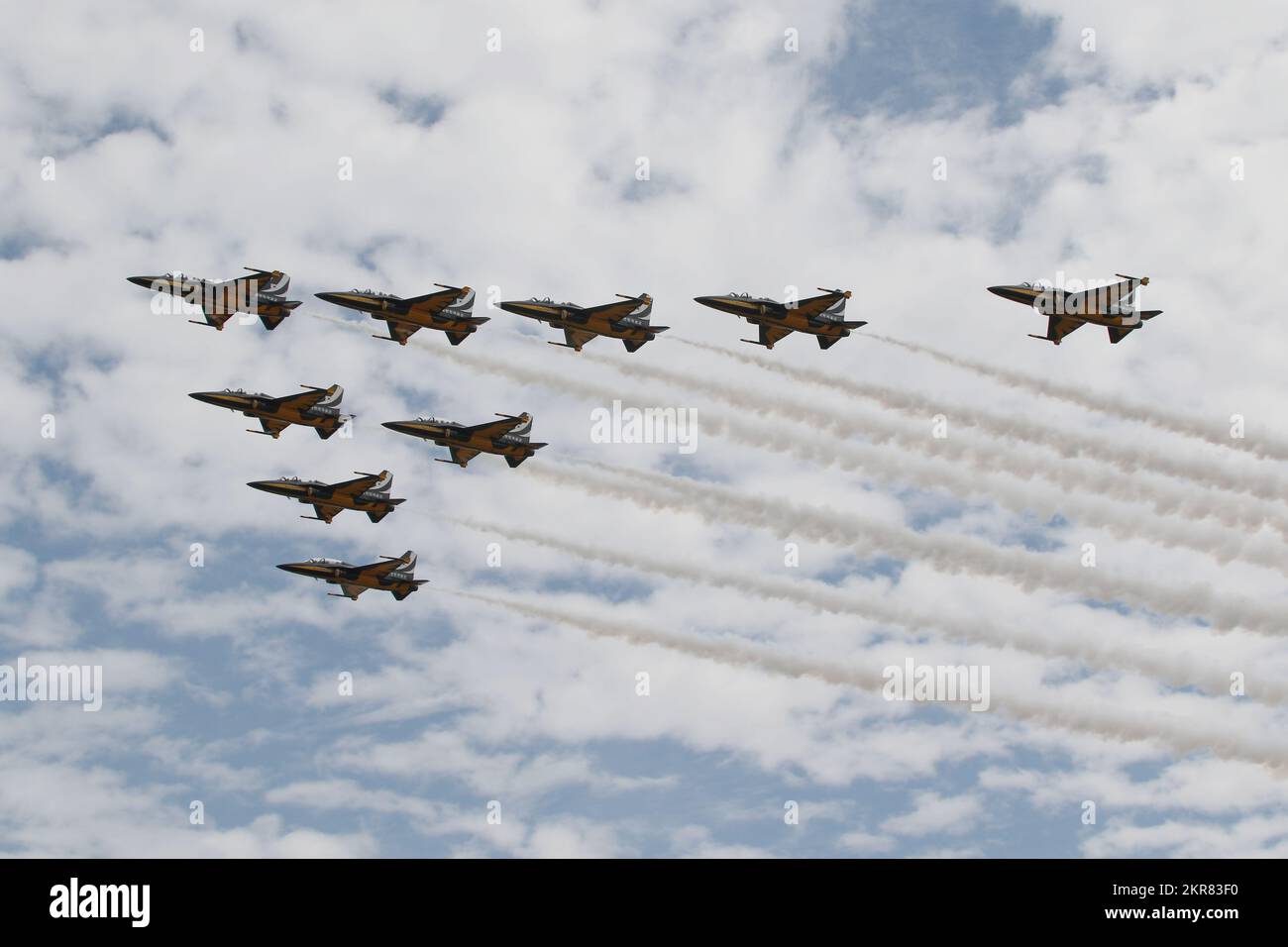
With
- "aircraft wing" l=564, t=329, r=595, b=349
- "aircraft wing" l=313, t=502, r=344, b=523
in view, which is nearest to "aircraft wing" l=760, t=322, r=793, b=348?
"aircraft wing" l=564, t=329, r=595, b=349

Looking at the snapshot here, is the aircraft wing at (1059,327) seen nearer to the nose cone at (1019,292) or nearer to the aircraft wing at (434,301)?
the nose cone at (1019,292)

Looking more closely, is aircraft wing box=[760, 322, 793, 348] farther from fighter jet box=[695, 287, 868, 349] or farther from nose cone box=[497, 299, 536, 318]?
nose cone box=[497, 299, 536, 318]

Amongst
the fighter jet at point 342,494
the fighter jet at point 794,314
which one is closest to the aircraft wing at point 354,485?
the fighter jet at point 342,494

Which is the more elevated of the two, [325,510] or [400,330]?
[400,330]

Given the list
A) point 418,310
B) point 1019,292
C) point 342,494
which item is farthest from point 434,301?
point 1019,292

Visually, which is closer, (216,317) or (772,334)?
(216,317)

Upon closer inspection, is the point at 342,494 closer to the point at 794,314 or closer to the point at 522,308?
the point at 522,308

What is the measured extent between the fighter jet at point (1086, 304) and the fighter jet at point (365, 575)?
48.3m

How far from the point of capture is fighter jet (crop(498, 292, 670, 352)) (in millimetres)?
118188

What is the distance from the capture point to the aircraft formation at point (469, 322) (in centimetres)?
11644

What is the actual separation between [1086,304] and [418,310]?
4766 cm

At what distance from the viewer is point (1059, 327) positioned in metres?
120
